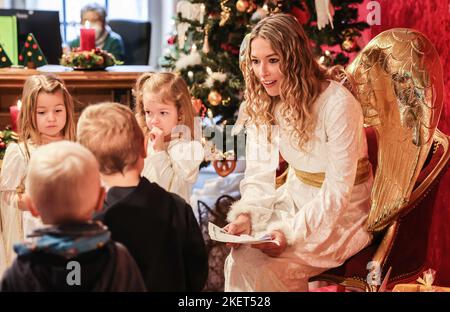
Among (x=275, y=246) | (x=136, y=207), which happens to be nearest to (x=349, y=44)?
(x=275, y=246)

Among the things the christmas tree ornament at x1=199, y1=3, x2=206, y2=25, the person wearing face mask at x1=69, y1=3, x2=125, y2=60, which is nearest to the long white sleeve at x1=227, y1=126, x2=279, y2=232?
the christmas tree ornament at x1=199, y1=3, x2=206, y2=25

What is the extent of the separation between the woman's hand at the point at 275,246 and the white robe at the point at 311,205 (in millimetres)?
15

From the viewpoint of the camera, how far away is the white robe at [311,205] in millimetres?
2238

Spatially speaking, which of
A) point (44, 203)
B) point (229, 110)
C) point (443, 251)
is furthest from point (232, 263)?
point (229, 110)

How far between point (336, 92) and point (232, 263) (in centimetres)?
57

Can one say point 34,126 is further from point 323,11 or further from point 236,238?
point 323,11

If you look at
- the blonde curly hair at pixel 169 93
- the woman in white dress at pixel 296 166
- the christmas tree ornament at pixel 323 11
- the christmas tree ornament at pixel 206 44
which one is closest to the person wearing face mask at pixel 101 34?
the christmas tree ornament at pixel 206 44

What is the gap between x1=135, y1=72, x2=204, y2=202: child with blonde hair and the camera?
2072 mm

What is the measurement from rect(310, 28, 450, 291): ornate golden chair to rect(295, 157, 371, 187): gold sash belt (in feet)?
0.27

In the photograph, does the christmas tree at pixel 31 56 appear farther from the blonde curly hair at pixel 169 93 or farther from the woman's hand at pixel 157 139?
the woman's hand at pixel 157 139

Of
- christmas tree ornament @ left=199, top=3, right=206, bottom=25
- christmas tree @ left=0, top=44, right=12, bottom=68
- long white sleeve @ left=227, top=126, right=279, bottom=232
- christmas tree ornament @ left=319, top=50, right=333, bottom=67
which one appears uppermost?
christmas tree ornament @ left=199, top=3, right=206, bottom=25

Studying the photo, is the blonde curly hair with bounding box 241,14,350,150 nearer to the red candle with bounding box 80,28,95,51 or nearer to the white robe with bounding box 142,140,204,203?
the white robe with bounding box 142,140,204,203
